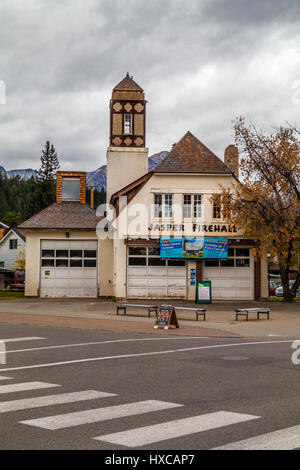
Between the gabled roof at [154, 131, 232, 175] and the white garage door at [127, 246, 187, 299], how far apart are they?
467 cm

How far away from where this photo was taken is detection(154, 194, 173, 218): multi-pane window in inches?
1256

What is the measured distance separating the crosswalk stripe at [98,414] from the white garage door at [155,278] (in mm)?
23217

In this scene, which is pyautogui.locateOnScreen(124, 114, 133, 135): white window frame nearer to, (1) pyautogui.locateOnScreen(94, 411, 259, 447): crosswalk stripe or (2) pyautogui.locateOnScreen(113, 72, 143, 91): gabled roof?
(2) pyautogui.locateOnScreen(113, 72, 143, 91): gabled roof

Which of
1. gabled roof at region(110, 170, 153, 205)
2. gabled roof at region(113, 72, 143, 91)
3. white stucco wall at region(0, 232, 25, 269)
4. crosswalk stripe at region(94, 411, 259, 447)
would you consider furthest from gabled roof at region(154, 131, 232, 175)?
white stucco wall at region(0, 232, 25, 269)

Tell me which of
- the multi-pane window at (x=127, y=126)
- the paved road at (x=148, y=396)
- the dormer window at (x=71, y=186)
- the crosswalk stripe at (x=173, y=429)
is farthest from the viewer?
the dormer window at (x=71, y=186)

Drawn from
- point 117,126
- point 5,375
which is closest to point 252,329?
point 5,375

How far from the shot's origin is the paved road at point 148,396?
20.5ft

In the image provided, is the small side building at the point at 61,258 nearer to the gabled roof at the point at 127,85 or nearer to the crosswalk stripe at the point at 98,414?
the gabled roof at the point at 127,85

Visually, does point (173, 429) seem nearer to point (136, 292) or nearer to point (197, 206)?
point (136, 292)

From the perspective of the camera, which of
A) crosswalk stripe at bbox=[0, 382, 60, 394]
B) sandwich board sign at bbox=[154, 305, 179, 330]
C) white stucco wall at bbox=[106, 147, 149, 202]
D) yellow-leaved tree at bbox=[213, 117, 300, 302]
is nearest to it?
crosswalk stripe at bbox=[0, 382, 60, 394]

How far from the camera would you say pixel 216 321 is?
2247cm

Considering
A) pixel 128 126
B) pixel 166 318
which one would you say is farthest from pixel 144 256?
pixel 166 318

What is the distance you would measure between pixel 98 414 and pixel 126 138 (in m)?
30.3

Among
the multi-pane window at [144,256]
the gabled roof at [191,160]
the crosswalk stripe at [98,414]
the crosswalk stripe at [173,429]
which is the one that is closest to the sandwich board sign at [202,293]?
the multi-pane window at [144,256]
